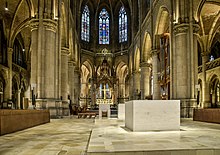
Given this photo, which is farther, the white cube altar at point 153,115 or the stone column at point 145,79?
the stone column at point 145,79

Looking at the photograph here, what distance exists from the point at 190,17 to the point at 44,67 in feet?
32.2

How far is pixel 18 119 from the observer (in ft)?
27.5

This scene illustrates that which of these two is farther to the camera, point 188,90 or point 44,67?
point 188,90

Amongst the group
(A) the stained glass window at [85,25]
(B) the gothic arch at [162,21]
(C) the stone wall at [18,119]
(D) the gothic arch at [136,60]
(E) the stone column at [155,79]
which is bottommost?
(C) the stone wall at [18,119]

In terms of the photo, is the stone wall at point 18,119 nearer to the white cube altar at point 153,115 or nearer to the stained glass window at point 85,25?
the white cube altar at point 153,115

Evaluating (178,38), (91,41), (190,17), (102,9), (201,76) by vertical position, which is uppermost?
(102,9)

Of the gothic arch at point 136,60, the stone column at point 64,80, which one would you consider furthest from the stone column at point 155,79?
the gothic arch at point 136,60

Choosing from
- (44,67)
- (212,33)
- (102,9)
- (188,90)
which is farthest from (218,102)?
(102,9)

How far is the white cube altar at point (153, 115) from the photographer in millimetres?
6512

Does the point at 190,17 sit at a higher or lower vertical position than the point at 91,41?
lower

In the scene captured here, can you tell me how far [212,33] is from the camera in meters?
26.2

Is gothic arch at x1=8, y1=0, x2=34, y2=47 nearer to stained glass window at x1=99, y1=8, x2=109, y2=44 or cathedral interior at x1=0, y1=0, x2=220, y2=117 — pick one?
cathedral interior at x1=0, y1=0, x2=220, y2=117

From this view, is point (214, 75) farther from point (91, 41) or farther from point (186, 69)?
point (91, 41)

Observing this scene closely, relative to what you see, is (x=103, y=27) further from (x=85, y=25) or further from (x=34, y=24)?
(x=34, y=24)
